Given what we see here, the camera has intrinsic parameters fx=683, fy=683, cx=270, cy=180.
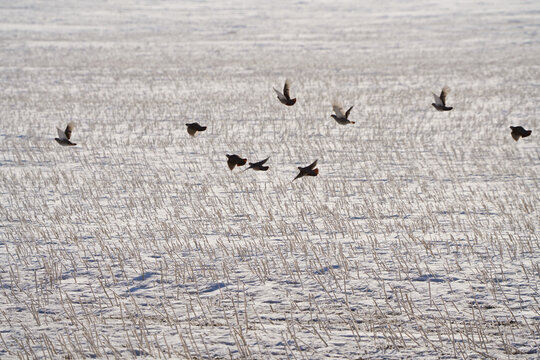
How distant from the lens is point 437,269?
7.11m

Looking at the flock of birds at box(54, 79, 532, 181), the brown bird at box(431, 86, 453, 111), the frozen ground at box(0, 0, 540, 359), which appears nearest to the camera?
the frozen ground at box(0, 0, 540, 359)

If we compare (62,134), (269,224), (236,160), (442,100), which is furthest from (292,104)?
(62,134)

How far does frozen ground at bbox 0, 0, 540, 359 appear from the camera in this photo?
18.6ft

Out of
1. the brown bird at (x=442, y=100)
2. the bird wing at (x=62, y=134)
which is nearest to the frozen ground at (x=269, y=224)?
the bird wing at (x=62, y=134)

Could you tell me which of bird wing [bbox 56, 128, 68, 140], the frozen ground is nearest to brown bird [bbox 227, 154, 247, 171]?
the frozen ground

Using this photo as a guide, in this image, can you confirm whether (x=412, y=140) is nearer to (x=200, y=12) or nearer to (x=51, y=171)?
(x=51, y=171)

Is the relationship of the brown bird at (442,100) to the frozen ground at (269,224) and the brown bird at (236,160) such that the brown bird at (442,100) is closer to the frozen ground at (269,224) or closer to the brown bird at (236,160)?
the frozen ground at (269,224)

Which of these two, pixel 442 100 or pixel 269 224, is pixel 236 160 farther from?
pixel 442 100

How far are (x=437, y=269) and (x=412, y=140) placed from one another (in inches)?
342

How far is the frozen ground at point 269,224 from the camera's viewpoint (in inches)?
223

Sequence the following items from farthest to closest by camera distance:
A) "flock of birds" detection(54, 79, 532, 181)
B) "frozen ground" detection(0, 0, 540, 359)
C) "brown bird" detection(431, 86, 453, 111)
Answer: "brown bird" detection(431, 86, 453, 111) < "flock of birds" detection(54, 79, 532, 181) < "frozen ground" detection(0, 0, 540, 359)

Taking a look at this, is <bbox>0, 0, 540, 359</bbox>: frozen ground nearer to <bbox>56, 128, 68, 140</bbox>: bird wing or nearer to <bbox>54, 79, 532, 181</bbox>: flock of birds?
<bbox>54, 79, 532, 181</bbox>: flock of birds

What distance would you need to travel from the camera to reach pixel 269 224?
29.1ft

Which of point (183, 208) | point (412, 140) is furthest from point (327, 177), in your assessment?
point (412, 140)
